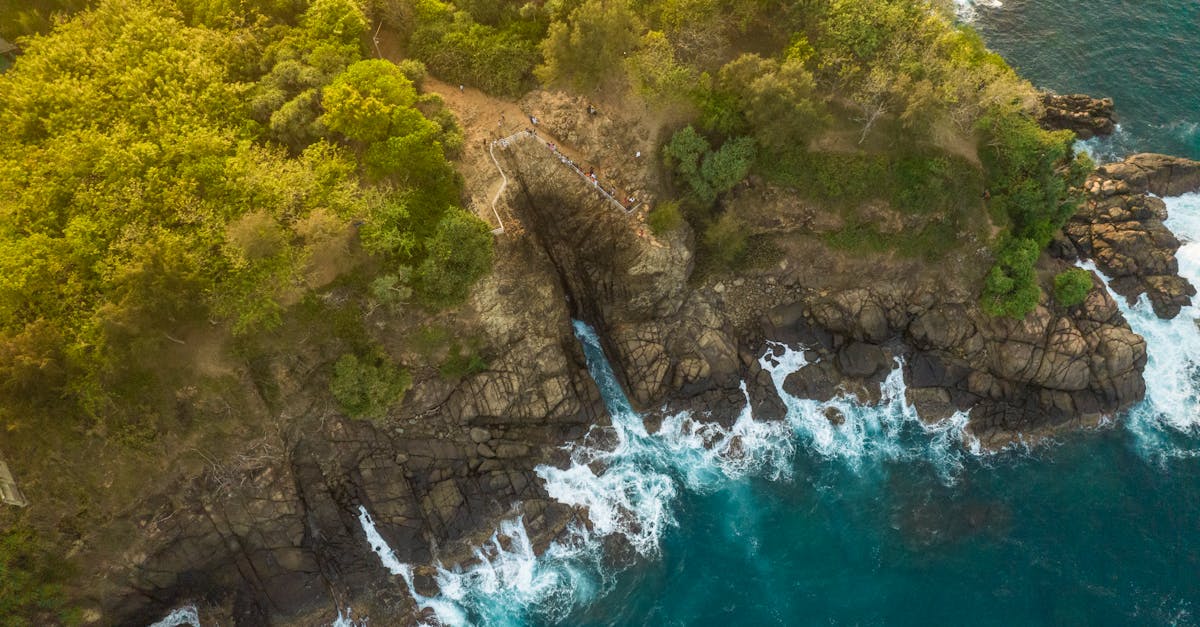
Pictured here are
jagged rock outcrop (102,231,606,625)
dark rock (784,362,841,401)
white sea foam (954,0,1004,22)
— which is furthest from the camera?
white sea foam (954,0,1004,22)

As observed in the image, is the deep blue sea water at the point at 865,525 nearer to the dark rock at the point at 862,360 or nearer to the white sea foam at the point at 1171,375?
the white sea foam at the point at 1171,375

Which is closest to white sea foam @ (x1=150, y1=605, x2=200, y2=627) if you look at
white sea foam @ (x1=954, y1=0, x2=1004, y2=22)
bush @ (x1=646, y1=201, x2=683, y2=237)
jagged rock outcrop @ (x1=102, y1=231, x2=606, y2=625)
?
jagged rock outcrop @ (x1=102, y1=231, x2=606, y2=625)

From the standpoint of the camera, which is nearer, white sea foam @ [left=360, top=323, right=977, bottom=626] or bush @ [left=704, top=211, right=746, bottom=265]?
white sea foam @ [left=360, top=323, right=977, bottom=626]

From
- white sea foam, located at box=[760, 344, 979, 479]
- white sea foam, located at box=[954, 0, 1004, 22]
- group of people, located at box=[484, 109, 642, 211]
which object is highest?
white sea foam, located at box=[954, 0, 1004, 22]

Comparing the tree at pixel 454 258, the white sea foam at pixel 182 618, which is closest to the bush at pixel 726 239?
the tree at pixel 454 258

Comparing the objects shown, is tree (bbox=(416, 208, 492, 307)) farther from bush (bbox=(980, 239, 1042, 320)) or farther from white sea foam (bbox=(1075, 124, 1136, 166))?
white sea foam (bbox=(1075, 124, 1136, 166))

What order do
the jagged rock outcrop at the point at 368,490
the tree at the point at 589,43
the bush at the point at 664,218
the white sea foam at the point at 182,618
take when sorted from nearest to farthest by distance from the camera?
the jagged rock outcrop at the point at 368,490 < the white sea foam at the point at 182,618 < the tree at the point at 589,43 < the bush at the point at 664,218
